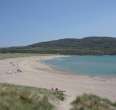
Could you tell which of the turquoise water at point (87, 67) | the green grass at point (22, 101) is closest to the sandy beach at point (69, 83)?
the green grass at point (22, 101)

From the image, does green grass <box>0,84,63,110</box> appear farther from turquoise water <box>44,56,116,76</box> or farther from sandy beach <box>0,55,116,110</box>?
turquoise water <box>44,56,116,76</box>

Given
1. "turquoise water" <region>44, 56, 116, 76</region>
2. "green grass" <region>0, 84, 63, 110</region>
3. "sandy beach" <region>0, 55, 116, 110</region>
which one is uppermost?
"green grass" <region>0, 84, 63, 110</region>

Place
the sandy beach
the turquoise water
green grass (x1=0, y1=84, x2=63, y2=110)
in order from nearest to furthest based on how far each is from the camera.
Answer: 1. green grass (x1=0, y1=84, x2=63, y2=110)
2. the sandy beach
3. the turquoise water

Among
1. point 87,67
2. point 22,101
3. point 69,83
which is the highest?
point 22,101

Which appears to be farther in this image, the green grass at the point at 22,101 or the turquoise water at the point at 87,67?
the turquoise water at the point at 87,67

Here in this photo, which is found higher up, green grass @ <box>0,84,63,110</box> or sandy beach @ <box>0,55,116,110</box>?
green grass @ <box>0,84,63,110</box>

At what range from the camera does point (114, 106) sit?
13.2 meters

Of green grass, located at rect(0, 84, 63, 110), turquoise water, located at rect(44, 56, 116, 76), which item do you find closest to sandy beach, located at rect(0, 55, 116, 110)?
green grass, located at rect(0, 84, 63, 110)

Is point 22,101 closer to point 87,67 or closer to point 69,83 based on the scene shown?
point 69,83

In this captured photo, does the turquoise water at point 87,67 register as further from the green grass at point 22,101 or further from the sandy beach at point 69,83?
the green grass at point 22,101

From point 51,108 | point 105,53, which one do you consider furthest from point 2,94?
point 105,53

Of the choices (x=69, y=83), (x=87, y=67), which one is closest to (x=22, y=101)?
(x=69, y=83)

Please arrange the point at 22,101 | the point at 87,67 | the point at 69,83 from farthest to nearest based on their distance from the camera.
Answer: the point at 87,67 → the point at 69,83 → the point at 22,101

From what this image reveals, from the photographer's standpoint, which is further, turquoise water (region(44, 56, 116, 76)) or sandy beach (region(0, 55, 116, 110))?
turquoise water (region(44, 56, 116, 76))
